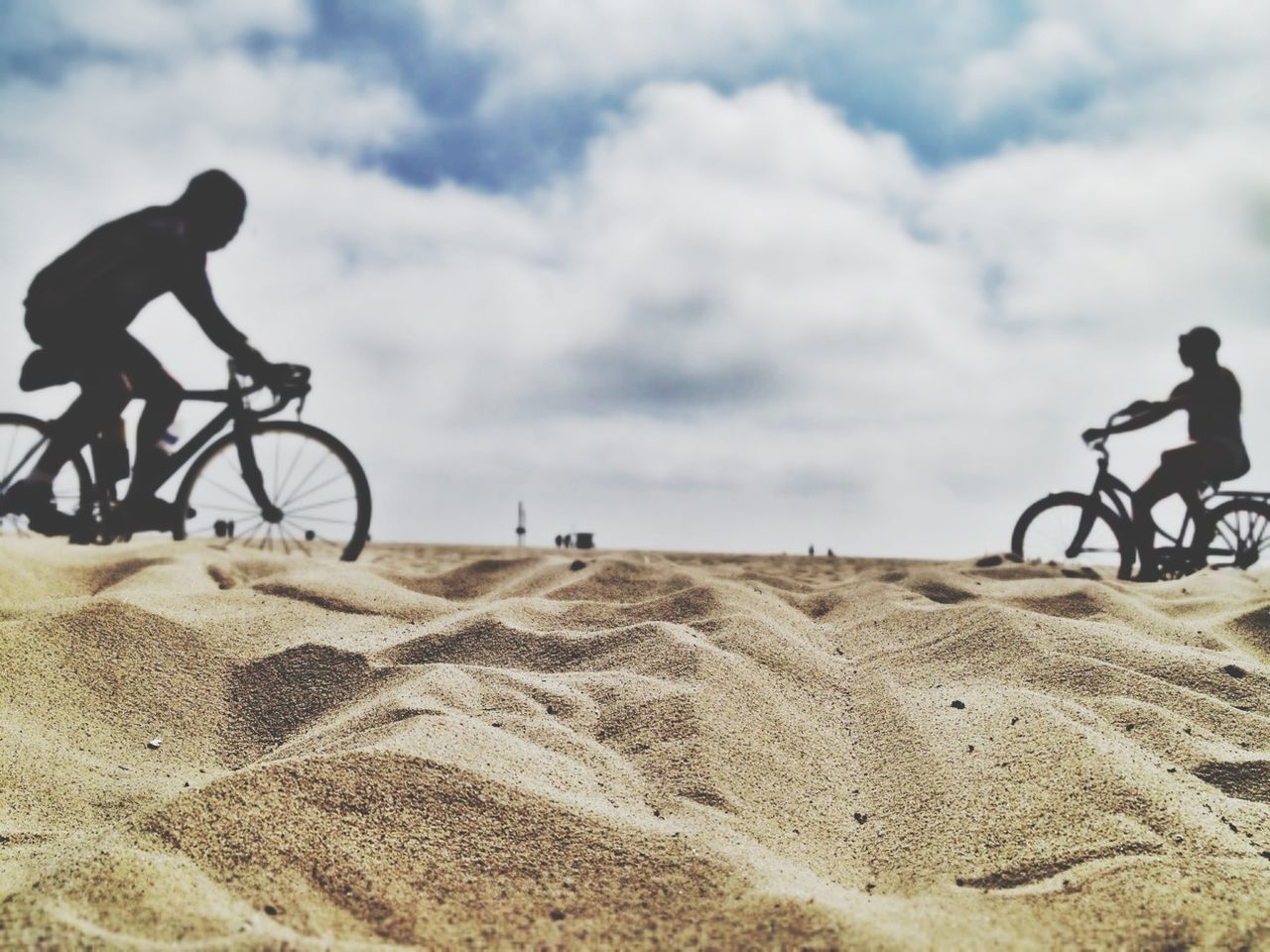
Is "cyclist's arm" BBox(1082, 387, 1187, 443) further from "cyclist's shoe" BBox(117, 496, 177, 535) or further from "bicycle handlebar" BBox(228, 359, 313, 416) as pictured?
"cyclist's shoe" BBox(117, 496, 177, 535)

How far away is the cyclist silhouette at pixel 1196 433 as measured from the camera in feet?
18.9

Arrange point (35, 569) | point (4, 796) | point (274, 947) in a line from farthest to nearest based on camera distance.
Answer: point (35, 569)
point (4, 796)
point (274, 947)

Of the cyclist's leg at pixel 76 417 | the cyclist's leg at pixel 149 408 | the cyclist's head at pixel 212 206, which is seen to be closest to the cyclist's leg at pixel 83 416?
the cyclist's leg at pixel 76 417

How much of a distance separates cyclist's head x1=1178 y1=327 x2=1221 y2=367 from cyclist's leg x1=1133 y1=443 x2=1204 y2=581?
0.57m

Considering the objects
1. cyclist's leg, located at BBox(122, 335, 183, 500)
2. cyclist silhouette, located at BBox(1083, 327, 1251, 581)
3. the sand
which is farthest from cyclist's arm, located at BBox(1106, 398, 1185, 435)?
cyclist's leg, located at BBox(122, 335, 183, 500)

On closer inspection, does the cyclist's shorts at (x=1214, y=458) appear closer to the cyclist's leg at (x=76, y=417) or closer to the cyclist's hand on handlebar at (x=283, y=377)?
the cyclist's hand on handlebar at (x=283, y=377)

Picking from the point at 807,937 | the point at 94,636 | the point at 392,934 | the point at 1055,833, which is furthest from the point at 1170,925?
the point at 94,636

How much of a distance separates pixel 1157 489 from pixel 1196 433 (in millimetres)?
435

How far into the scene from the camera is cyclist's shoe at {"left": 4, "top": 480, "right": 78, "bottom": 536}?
3.85 meters

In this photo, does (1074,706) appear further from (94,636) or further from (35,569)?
(35,569)

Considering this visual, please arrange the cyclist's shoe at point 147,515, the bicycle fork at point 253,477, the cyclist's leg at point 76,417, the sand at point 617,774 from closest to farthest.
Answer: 1. the sand at point 617,774
2. the cyclist's leg at point 76,417
3. the cyclist's shoe at point 147,515
4. the bicycle fork at point 253,477

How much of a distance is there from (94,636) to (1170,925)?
2513mm

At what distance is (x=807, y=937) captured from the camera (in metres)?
1.17

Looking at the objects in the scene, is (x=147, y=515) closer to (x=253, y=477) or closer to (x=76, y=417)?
(x=253, y=477)
